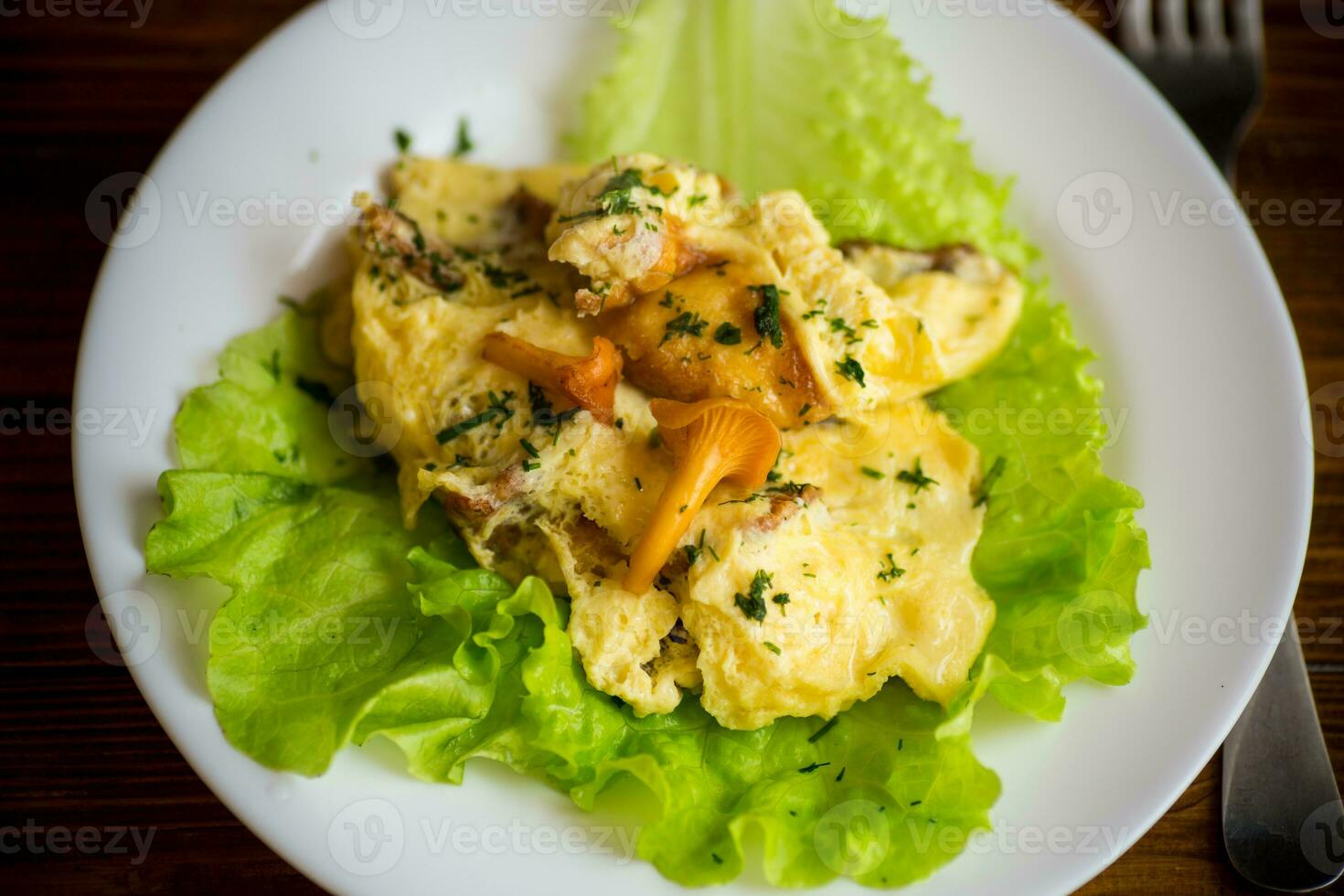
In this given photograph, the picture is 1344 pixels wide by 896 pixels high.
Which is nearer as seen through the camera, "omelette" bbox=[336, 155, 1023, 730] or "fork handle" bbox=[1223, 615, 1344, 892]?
"omelette" bbox=[336, 155, 1023, 730]

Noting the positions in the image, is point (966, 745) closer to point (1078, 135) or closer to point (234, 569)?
point (234, 569)

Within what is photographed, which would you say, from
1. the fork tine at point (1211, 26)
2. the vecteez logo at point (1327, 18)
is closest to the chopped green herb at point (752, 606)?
the fork tine at point (1211, 26)

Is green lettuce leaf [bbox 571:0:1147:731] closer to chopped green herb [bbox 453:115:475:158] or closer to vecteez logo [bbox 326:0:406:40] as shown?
chopped green herb [bbox 453:115:475:158]

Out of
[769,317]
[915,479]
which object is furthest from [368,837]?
[915,479]

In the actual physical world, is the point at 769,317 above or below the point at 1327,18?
above

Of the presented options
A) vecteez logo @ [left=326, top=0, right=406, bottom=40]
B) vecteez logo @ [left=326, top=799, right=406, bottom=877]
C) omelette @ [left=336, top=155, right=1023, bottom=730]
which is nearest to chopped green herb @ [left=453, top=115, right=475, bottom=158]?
vecteez logo @ [left=326, top=0, right=406, bottom=40]

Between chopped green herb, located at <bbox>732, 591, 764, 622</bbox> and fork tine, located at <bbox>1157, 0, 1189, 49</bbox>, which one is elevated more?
fork tine, located at <bbox>1157, 0, 1189, 49</bbox>

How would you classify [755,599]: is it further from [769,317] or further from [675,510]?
[769,317]
